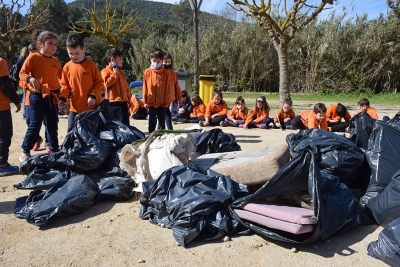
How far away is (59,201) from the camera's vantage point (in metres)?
3.12

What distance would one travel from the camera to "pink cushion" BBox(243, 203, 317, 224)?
8.28 ft

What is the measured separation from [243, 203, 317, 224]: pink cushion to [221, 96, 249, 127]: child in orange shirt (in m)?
5.54

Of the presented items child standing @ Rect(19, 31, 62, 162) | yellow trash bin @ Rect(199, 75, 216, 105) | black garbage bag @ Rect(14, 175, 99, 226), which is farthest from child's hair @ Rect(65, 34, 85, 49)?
yellow trash bin @ Rect(199, 75, 216, 105)

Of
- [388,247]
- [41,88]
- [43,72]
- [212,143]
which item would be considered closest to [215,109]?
[212,143]

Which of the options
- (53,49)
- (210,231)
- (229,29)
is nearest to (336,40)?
(229,29)

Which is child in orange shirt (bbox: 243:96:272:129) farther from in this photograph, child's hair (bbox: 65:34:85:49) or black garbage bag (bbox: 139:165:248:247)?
black garbage bag (bbox: 139:165:248:247)

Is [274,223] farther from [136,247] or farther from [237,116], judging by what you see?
[237,116]

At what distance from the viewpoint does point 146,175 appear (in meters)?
3.51

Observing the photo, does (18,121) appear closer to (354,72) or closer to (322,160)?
(322,160)

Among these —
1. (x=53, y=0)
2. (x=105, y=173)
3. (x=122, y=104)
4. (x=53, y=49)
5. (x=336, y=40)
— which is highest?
(x=53, y=0)

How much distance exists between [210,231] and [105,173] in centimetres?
149

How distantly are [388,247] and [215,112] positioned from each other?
6.44 metres

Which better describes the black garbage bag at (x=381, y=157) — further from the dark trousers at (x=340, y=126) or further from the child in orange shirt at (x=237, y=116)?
the child in orange shirt at (x=237, y=116)

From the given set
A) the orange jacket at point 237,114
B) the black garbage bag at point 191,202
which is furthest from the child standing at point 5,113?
the orange jacket at point 237,114
